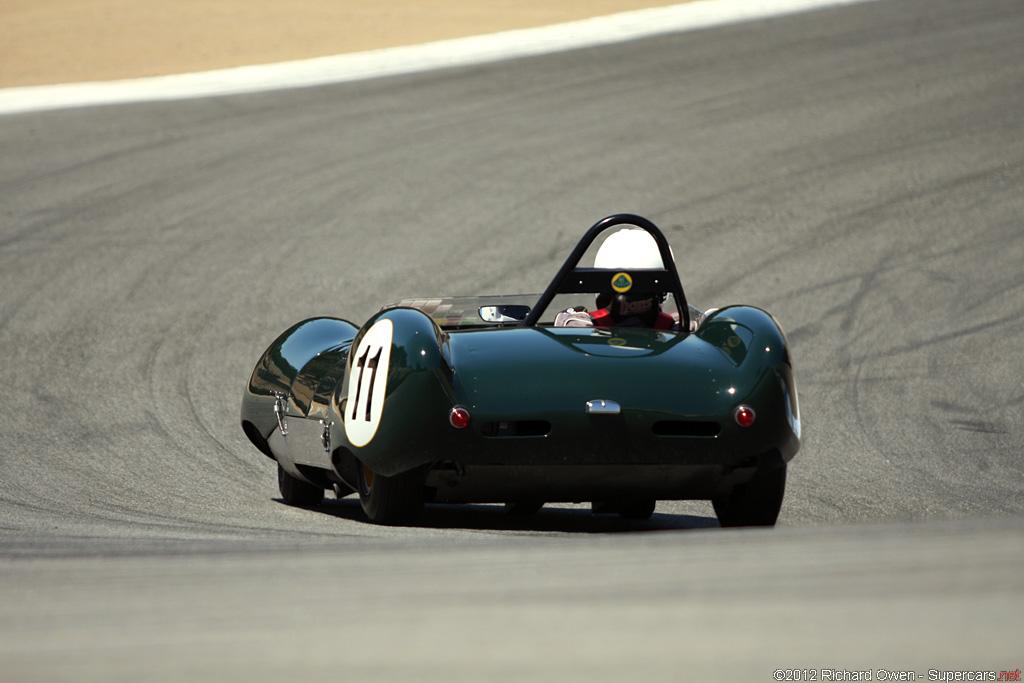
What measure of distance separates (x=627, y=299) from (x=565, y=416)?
1159mm

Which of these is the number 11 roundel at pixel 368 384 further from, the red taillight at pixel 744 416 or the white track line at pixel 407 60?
the white track line at pixel 407 60

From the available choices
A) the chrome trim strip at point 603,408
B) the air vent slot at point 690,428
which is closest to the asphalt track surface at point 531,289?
the chrome trim strip at point 603,408

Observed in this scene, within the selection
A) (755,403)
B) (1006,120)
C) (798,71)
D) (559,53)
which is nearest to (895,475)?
(755,403)

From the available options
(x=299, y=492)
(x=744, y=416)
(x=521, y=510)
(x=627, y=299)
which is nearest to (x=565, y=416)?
(x=744, y=416)

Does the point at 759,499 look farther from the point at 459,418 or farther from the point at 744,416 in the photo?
the point at 459,418

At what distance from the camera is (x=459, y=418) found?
4430mm

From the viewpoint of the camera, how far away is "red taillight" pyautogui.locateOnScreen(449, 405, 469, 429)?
443cm

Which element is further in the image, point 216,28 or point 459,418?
point 216,28

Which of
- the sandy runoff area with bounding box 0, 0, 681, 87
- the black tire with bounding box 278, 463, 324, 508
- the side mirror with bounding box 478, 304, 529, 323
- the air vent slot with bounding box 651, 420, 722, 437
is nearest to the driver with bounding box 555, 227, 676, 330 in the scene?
the side mirror with bounding box 478, 304, 529, 323

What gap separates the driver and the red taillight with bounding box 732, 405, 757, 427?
916 mm

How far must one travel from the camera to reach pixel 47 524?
4.59 metres

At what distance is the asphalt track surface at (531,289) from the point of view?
7.48ft

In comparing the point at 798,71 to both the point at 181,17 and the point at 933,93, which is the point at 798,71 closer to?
the point at 933,93

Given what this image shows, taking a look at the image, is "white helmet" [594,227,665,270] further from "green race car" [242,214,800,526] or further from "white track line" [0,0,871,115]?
"white track line" [0,0,871,115]
